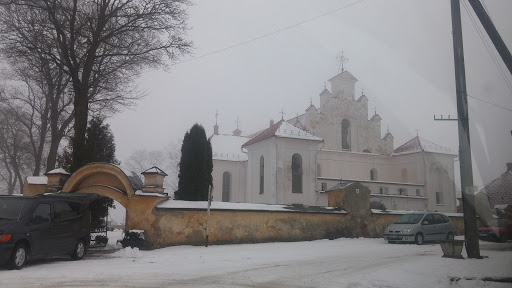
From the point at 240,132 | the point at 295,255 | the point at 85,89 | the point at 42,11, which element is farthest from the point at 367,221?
the point at 240,132

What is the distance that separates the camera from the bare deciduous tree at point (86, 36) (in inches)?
821

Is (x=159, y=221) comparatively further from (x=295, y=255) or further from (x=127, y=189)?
(x=295, y=255)

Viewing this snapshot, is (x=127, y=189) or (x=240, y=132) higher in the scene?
(x=240, y=132)

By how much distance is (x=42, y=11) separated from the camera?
71.1 feet

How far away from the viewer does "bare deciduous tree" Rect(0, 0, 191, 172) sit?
68.5ft

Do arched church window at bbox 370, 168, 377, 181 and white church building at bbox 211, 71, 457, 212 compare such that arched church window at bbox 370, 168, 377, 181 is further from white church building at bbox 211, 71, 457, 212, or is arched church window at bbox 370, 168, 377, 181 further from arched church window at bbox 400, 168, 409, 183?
arched church window at bbox 400, 168, 409, 183

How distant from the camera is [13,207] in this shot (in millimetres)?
12109

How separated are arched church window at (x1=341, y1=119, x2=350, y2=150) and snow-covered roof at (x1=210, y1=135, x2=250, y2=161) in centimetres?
985

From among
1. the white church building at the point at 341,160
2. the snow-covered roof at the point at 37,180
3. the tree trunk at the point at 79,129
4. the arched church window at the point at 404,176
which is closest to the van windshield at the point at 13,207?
the snow-covered roof at the point at 37,180

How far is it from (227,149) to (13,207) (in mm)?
32826

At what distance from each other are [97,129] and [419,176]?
31.3 meters

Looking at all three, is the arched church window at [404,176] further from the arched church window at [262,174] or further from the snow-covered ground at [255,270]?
the snow-covered ground at [255,270]

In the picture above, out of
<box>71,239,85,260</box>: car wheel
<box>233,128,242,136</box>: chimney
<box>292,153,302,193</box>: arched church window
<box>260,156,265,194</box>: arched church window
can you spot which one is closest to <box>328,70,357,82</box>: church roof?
<box>292,153,302,193</box>: arched church window

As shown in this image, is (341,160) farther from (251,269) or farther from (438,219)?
(251,269)
